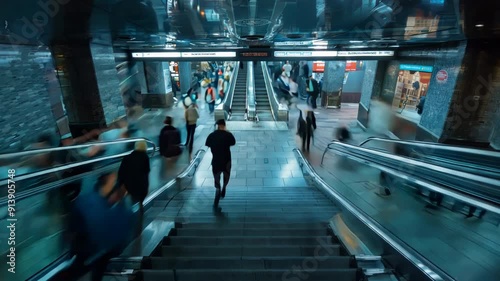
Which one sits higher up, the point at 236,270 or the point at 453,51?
the point at 453,51

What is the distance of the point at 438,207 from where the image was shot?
3.66m

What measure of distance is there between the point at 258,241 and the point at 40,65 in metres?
6.05

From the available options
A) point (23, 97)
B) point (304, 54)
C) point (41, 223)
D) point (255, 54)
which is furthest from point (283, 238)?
point (304, 54)

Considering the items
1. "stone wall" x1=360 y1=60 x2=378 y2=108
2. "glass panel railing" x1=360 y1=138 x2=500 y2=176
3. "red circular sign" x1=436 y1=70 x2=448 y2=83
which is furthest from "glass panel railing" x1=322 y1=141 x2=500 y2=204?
"stone wall" x1=360 y1=60 x2=378 y2=108

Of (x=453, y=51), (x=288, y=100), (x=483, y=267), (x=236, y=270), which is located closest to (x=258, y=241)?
(x=236, y=270)

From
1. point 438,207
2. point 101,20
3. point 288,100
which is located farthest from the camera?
point 288,100

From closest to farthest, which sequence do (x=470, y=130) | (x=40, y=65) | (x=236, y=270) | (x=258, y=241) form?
(x=236, y=270) → (x=258, y=241) → (x=40, y=65) → (x=470, y=130)

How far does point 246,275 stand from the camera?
192 centimetres

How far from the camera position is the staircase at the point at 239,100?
41.8ft

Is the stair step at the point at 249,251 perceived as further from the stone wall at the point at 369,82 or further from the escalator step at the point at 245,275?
the stone wall at the point at 369,82

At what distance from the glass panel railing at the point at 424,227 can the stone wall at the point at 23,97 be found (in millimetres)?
5833

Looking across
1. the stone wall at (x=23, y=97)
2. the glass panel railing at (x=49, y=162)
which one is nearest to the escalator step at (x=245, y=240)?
the glass panel railing at (x=49, y=162)

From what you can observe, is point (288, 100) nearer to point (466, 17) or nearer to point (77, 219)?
point (466, 17)

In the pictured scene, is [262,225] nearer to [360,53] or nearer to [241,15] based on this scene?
[241,15]
